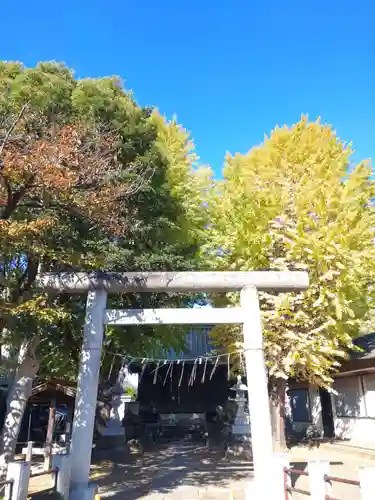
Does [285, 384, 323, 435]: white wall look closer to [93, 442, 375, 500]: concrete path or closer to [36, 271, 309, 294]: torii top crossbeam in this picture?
[93, 442, 375, 500]: concrete path

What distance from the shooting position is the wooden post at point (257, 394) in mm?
8273

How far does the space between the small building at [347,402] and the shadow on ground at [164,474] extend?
5.19 metres

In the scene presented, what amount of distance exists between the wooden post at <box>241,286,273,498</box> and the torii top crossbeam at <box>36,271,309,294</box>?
367 mm

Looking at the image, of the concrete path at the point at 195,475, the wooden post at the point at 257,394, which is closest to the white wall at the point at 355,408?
the concrete path at the point at 195,475

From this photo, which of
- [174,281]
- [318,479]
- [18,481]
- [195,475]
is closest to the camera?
[318,479]

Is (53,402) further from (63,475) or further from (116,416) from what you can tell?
(63,475)

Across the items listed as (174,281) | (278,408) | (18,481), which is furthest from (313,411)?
(18,481)

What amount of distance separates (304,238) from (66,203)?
846cm

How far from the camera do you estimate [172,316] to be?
9.45m

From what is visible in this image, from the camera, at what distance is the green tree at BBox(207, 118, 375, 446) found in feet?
44.6

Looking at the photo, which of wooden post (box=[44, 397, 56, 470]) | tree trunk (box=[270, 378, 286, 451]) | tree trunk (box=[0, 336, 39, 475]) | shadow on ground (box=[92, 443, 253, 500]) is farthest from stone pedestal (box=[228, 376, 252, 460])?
tree trunk (box=[0, 336, 39, 475])

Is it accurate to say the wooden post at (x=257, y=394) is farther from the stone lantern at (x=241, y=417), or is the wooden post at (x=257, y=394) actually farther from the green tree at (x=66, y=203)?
the stone lantern at (x=241, y=417)

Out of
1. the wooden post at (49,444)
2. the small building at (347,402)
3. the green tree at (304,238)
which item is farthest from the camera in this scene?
the small building at (347,402)

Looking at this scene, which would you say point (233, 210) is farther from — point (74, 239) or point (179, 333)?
point (74, 239)
